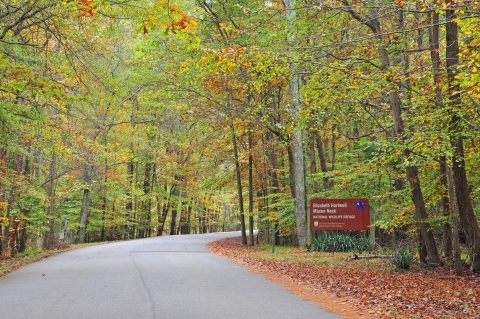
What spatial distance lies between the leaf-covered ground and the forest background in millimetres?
1194

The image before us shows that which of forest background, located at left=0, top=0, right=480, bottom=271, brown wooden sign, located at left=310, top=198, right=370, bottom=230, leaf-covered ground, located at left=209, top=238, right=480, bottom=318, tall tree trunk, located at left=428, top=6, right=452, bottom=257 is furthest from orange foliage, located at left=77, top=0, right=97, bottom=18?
brown wooden sign, located at left=310, top=198, right=370, bottom=230

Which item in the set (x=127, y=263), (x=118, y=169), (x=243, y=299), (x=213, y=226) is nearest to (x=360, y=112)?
(x=243, y=299)

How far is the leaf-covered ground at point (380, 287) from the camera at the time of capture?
6.82 meters

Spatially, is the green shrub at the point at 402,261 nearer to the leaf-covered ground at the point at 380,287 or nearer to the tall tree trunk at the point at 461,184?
the leaf-covered ground at the point at 380,287

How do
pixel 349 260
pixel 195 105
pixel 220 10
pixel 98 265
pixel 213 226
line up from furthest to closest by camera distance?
pixel 213 226, pixel 195 105, pixel 220 10, pixel 349 260, pixel 98 265

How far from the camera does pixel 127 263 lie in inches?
508

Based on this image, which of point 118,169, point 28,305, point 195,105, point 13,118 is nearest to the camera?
point 28,305

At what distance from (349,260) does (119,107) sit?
952 centimetres

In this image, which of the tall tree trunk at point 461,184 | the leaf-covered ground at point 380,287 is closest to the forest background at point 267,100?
the tall tree trunk at point 461,184

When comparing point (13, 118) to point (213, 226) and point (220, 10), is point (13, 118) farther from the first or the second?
point (213, 226)

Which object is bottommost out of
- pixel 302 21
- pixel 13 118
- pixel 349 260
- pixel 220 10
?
pixel 349 260

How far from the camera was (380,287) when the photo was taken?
8922 mm

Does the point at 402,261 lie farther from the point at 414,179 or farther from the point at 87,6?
the point at 87,6

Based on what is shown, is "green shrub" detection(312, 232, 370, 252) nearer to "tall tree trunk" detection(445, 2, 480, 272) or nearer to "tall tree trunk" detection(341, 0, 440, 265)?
"tall tree trunk" detection(341, 0, 440, 265)
